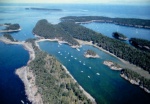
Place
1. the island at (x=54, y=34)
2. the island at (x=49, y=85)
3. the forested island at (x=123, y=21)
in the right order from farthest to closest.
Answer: the forested island at (x=123, y=21), the island at (x=54, y=34), the island at (x=49, y=85)

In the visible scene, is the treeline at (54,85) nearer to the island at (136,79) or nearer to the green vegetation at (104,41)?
the island at (136,79)

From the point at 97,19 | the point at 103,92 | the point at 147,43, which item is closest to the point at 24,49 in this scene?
the point at 103,92

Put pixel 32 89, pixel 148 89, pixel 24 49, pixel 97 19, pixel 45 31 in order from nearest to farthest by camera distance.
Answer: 1. pixel 32 89
2. pixel 148 89
3. pixel 24 49
4. pixel 45 31
5. pixel 97 19

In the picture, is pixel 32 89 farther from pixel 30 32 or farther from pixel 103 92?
pixel 30 32

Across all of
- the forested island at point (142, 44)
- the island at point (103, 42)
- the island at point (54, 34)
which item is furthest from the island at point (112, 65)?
the forested island at point (142, 44)

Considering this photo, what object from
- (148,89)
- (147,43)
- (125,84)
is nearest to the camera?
(148,89)

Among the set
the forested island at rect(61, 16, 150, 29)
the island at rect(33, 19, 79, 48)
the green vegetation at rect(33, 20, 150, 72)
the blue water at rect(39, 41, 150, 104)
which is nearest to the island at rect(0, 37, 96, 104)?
the blue water at rect(39, 41, 150, 104)
